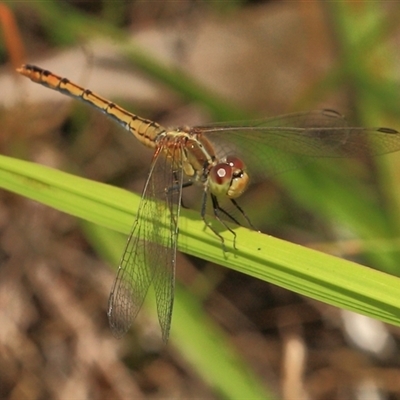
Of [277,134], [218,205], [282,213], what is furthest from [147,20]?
[218,205]

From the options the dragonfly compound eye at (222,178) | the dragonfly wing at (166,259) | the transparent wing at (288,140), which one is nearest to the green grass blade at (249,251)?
the dragonfly wing at (166,259)

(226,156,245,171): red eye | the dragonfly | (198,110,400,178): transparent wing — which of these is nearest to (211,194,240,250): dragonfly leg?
the dragonfly

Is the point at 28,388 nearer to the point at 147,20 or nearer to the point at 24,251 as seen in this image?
the point at 24,251

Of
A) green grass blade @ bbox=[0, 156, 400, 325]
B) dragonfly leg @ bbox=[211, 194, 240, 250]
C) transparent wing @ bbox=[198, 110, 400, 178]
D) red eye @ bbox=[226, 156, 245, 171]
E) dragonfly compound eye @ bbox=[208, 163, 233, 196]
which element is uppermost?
transparent wing @ bbox=[198, 110, 400, 178]

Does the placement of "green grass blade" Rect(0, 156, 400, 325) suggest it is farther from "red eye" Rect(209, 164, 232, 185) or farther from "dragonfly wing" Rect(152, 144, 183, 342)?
"red eye" Rect(209, 164, 232, 185)

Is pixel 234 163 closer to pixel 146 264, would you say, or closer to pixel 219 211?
pixel 219 211

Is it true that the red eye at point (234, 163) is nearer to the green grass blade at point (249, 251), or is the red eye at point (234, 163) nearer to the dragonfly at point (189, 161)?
the dragonfly at point (189, 161)

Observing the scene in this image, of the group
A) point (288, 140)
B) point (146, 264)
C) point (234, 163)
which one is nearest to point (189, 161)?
point (234, 163)
